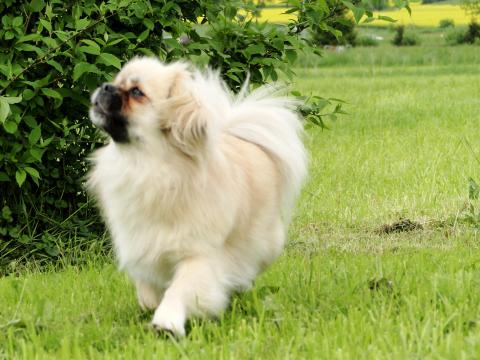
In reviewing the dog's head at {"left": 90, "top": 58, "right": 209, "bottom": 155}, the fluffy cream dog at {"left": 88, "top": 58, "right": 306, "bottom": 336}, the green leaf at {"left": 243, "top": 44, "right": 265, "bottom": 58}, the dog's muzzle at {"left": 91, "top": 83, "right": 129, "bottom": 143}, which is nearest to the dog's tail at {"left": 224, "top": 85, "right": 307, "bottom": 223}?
the fluffy cream dog at {"left": 88, "top": 58, "right": 306, "bottom": 336}

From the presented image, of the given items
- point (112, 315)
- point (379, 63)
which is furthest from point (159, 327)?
point (379, 63)

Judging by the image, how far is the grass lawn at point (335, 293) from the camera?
10.8 feet

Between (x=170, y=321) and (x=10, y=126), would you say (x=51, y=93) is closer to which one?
(x=10, y=126)

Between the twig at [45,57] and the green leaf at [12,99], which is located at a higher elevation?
the twig at [45,57]

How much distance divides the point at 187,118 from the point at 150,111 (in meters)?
0.17

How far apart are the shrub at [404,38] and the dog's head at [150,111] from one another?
27813 millimetres

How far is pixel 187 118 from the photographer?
3852 millimetres

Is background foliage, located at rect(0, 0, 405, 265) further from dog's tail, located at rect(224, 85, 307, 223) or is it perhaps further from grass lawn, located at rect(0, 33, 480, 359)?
dog's tail, located at rect(224, 85, 307, 223)

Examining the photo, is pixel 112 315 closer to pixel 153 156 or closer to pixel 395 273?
pixel 153 156

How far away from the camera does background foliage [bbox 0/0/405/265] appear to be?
4988mm

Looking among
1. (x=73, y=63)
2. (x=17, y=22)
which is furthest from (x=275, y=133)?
(x=17, y=22)

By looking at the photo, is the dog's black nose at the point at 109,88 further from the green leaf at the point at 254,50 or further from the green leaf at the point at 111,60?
the green leaf at the point at 254,50

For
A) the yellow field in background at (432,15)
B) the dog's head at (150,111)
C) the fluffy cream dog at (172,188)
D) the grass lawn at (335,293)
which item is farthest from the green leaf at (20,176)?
the yellow field in background at (432,15)

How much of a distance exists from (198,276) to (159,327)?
0.92ft
